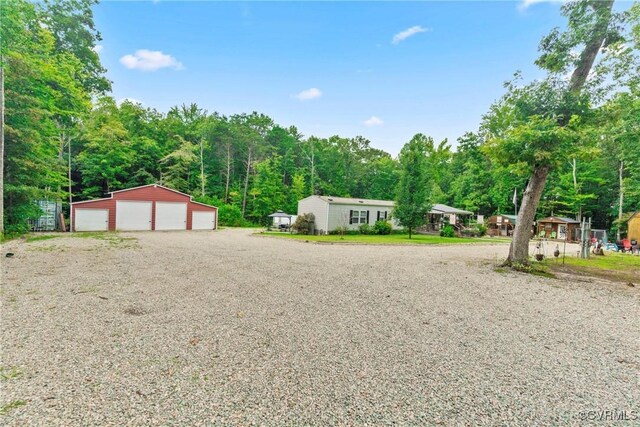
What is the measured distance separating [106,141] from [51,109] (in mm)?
12682

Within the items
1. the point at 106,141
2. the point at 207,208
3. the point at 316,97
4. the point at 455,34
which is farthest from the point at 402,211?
the point at 106,141

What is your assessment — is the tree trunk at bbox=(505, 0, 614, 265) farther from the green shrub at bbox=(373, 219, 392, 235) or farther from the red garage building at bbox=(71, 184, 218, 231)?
the red garage building at bbox=(71, 184, 218, 231)

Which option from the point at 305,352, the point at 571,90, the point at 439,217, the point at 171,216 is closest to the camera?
the point at 305,352

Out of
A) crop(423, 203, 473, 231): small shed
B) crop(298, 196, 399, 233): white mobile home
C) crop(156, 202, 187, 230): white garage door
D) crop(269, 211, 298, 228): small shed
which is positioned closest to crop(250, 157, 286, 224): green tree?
crop(269, 211, 298, 228): small shed

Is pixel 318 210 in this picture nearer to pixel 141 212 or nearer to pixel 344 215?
pixel 344 215

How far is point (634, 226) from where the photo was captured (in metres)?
20.8

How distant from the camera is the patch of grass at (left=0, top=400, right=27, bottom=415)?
2107 millimetres

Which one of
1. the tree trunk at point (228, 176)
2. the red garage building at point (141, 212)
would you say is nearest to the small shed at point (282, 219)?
the red garage building at point (141, 212)

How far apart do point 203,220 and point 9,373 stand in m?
22.6

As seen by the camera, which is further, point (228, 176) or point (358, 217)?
point (228, 176)

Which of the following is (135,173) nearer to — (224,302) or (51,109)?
(51,109)

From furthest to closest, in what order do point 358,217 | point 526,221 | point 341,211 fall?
point 358,217 < point 341,211 < point 526,221

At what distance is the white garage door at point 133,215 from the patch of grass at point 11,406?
21512mm

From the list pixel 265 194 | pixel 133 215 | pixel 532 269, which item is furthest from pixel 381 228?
pixel 133 215
